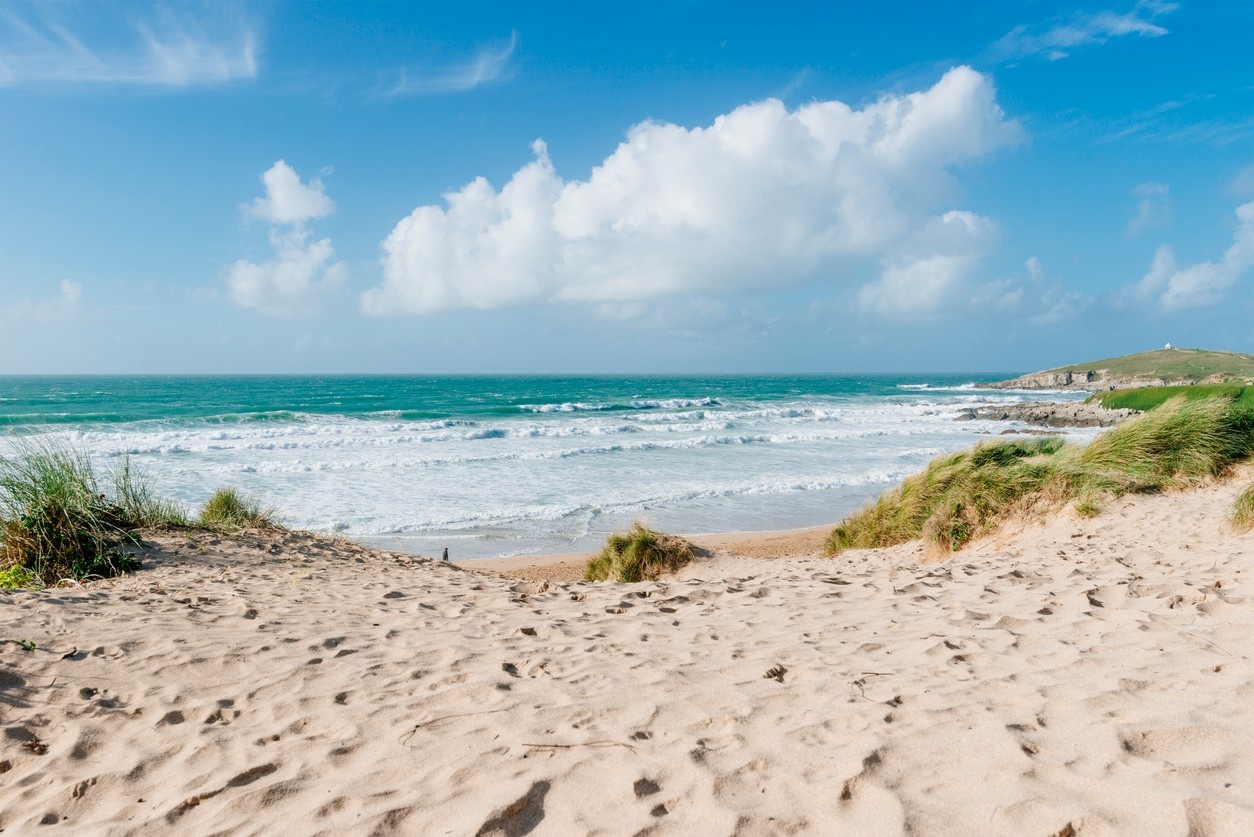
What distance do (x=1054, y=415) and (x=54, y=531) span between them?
44423mm

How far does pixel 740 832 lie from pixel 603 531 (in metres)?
12.0

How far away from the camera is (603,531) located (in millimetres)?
14281

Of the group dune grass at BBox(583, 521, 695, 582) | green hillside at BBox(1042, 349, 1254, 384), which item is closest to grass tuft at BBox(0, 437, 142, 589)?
dune grass at BBox(583, 521, 695, 582)

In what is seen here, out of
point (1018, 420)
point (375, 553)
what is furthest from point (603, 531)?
point (1018, 420)

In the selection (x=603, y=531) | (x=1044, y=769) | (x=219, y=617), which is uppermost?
(x=1044, y=769)

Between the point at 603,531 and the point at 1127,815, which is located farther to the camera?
the point at 603,531

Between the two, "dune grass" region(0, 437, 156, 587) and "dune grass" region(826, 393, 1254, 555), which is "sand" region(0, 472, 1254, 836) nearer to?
"dune grass" region(0, 437, 156, 587)

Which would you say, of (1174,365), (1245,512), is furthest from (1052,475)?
(1174,365)

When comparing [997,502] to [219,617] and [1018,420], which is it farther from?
[1018,420]

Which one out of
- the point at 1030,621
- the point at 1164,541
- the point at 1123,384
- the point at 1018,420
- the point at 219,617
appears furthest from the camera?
the point at 1123,384

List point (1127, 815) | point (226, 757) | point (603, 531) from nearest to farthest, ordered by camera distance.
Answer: point (1127, 815) < point (226, 757) < point (603, 531)

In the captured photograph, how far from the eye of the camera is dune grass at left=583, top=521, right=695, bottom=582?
9.34 m

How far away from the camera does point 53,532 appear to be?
717cm

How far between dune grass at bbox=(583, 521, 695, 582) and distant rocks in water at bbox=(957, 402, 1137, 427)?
3278 centimetres
